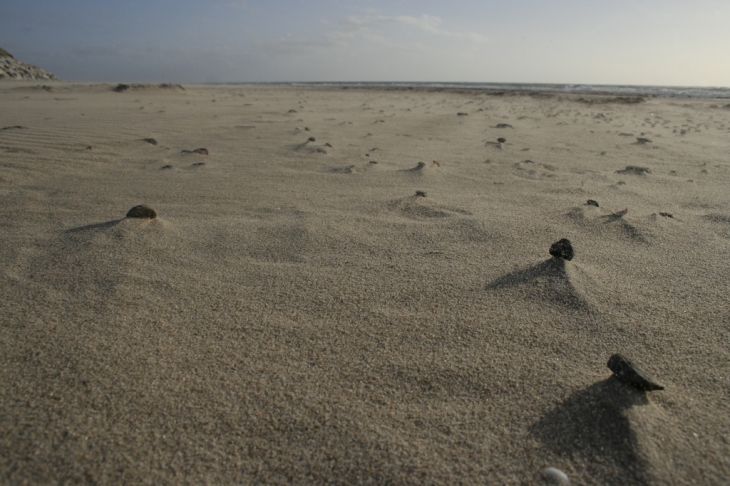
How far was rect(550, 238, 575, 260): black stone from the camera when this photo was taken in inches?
57.6

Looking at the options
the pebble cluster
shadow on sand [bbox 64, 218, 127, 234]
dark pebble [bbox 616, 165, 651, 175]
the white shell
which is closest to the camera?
the white shell

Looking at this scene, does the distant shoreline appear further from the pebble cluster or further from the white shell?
the white shell

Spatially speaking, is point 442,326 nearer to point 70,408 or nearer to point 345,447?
point 345,447

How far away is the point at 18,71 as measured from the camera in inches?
600

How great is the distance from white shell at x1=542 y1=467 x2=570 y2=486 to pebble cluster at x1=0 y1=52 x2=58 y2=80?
1859 centimetres

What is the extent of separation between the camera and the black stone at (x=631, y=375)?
913mm

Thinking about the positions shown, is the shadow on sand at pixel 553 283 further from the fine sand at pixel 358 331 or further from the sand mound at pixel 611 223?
the sand mound at pixel 611 223

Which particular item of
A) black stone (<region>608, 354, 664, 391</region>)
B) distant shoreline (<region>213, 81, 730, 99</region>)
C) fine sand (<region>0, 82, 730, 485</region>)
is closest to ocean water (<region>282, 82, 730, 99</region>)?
distant shoreline (<region>213, 81, 730, 99</region>)

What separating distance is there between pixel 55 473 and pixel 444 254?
4.11 feet

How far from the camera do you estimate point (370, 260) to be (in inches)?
62.1

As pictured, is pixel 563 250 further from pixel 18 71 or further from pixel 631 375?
pixel 18 71

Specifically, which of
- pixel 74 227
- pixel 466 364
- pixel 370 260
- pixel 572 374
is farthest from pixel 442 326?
pixel 74 227

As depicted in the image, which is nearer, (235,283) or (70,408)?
(70,408)

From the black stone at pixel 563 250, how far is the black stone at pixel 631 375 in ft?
1.81
